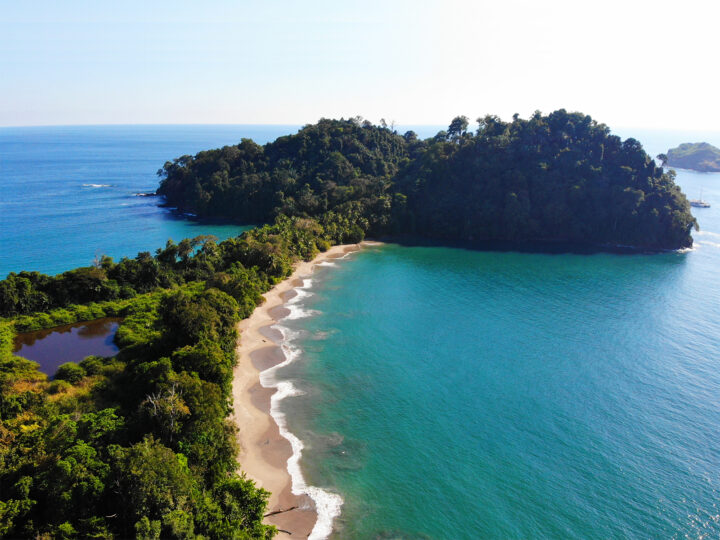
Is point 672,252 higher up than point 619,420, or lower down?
higher up

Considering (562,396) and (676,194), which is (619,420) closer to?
(562,396)

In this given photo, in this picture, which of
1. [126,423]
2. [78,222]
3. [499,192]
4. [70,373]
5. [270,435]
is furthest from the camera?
[78,222]

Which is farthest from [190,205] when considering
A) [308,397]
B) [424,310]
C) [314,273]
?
[308,397]

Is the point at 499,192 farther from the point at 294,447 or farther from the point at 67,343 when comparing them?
the point at 67,343

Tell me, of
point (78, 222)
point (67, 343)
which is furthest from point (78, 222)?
point (67, 343)

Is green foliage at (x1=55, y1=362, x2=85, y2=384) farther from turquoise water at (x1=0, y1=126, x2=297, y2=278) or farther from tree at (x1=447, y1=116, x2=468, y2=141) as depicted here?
tree at (x1=447, y1=116, x2=468, y2=141)

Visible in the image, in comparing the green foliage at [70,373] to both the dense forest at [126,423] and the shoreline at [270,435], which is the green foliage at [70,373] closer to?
the dense forest at [126,423]

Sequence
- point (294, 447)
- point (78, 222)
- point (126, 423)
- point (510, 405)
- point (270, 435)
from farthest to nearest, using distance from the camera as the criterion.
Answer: point (78, 222) → point (510, 405) → point (270, 435) → point (294, 447) → point (126, 423)

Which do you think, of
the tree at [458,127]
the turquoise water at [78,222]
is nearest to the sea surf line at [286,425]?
the turquoise water at [78,222]
